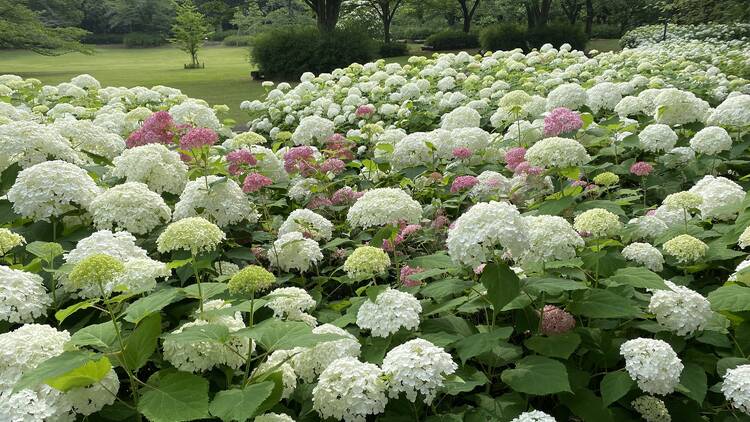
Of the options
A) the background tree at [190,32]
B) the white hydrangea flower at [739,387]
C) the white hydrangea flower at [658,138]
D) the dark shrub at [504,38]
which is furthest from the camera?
the background tree at [190,32]

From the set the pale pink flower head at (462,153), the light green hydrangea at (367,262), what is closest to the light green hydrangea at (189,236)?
the light green hydrangea at (367,262)

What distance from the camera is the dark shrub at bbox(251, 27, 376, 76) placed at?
77.4 feet

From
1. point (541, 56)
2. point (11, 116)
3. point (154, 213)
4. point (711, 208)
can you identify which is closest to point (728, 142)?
point (711, 208)

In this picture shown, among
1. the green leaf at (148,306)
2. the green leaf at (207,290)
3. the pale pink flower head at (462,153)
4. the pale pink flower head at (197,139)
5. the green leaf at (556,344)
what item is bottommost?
the green leaf at (556,344)

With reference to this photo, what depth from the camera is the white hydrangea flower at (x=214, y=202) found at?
11.1 ft

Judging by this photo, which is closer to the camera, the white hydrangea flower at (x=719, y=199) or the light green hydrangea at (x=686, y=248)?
the light green hydrangea at (x=686, y=248)

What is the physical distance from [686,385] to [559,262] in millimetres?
674

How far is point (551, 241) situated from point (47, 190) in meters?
2.36

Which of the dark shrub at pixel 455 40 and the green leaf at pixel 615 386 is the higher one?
the dark shrub at pixel 455 40

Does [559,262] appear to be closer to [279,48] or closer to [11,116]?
[11,116]

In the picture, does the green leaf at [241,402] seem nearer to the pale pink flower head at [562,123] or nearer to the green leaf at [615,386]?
the green leaf at [615,386]

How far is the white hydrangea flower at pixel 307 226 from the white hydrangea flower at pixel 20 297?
4.43 ft

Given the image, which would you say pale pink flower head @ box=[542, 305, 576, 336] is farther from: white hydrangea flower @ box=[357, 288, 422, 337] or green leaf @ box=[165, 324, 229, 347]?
green leaf @ box=[165, 324, 229, 347]

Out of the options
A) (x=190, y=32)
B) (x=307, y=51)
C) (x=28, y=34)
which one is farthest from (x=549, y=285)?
(x=190, y=32)
